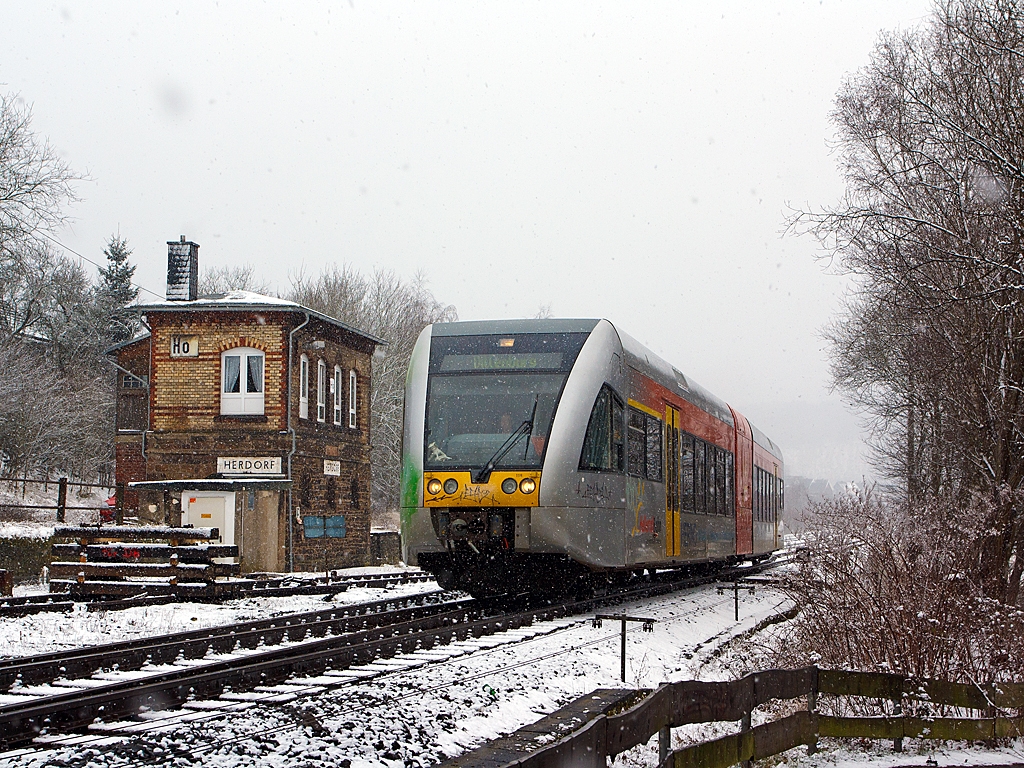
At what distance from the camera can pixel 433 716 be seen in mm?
7094

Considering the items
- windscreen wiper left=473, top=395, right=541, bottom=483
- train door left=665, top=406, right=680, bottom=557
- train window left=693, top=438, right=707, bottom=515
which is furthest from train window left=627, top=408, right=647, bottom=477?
train window left=693, top=438, right=707, bottom=515

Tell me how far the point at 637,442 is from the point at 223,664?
6732mm

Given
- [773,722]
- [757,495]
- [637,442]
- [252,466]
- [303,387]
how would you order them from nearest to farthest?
[773,722]
[637,442]
[757,495]
[252,466]
[303,387]

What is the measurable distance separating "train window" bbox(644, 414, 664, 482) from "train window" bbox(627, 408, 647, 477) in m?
0.21

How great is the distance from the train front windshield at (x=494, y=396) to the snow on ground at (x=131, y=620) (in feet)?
11.2

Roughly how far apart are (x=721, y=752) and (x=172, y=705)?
142 inches

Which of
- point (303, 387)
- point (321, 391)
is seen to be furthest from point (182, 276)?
point (321, 391)

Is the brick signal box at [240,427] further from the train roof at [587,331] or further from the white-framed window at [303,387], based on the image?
the train roof at [587,331]

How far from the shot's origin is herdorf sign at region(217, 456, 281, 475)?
28.1 m

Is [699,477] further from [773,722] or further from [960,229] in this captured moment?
[773,722]

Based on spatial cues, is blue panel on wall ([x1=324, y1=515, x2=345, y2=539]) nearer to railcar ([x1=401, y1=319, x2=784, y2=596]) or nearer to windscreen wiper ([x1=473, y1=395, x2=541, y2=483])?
railcar ([x1=401, y1=319, x2=784, y2=596])

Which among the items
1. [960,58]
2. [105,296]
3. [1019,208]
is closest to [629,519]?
[1019,208]

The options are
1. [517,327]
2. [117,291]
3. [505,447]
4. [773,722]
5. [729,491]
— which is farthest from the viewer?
[117,291]

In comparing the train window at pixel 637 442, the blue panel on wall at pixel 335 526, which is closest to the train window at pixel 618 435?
the train window at pixel 637 442
